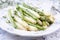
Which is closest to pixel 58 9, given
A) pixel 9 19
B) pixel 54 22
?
pixel 54 22

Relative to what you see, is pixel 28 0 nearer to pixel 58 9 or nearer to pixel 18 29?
pixel 58 9

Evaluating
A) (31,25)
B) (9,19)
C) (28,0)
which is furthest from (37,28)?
(28,0)

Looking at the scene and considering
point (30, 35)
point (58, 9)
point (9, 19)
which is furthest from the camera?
point (58, 9)

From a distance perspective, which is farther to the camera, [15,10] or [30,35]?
[15,10]

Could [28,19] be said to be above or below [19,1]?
below

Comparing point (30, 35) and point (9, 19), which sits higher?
point (9, 19)

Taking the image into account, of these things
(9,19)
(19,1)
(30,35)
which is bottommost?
(30,35)

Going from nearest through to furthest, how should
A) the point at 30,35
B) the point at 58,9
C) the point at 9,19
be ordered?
the point at 30,35, the point at 9,19, the point at 58,9

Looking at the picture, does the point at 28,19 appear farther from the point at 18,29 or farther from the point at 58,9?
the point at 58,9

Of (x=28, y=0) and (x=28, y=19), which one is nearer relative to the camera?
(x=28, y=19)
